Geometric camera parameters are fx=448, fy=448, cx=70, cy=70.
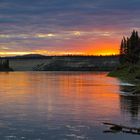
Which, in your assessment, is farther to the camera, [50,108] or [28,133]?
[50,108]

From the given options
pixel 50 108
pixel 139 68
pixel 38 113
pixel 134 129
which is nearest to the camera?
pixel 134 129

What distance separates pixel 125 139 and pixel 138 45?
15339 cm

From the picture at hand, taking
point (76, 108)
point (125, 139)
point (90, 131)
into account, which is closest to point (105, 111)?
point (76, 108)

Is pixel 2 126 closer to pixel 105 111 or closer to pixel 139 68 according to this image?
pixel 105 111

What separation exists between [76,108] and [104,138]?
689 inches

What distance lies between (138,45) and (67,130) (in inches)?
5919

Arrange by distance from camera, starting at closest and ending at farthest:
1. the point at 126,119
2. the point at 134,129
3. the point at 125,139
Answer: the point at 125,139
the point at 134,129
the point at 126,119

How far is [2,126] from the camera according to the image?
32.8m

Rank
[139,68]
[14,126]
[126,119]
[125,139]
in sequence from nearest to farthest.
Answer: [125,139], [14,126], [126,119], [139,68]

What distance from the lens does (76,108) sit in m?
45.6

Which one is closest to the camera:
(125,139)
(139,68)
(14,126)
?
(125,139)

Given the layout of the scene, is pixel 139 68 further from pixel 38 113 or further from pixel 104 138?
pixel 104 138

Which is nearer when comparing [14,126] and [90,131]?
[90,131]

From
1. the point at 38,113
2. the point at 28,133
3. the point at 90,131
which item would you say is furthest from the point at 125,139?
the point at 38,113
